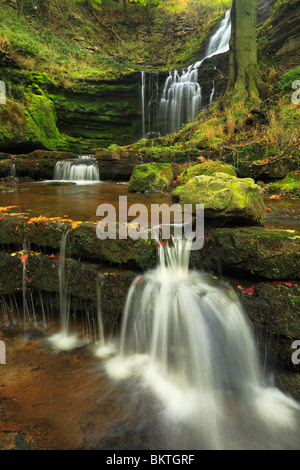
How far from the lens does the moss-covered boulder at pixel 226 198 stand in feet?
9.37

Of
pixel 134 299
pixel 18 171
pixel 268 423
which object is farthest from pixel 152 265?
pixel 18 171

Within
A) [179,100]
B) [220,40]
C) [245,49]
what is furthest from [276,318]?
[220,40]

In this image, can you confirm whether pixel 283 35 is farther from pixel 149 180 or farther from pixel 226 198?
pixel 226 198

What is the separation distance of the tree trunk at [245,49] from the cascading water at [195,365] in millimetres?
8343

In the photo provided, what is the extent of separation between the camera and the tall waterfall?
13.9m

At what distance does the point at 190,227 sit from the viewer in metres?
3.32

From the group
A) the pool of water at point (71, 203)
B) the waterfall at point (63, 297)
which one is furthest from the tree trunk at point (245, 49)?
the waterfall at point (63, 297)

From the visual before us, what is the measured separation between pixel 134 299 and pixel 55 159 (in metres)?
8.78

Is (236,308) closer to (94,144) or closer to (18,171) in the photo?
(18,171)

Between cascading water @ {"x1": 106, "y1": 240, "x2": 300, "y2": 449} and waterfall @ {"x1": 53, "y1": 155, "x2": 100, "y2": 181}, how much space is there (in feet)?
22.8

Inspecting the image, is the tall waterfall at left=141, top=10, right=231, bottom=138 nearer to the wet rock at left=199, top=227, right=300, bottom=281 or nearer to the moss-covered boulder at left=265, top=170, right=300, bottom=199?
the moss-covered boulder at left=265, top=170, right=300, bottom=199

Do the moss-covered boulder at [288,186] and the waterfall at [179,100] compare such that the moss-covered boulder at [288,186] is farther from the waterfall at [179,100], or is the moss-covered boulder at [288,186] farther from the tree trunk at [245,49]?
the waterfall at [179,100]

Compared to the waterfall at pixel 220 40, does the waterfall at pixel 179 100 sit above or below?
below

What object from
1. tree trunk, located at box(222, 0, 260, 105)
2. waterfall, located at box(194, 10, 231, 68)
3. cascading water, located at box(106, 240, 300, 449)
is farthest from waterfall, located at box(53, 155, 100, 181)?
waterfall, located at box(194, 10, 231, 68)
